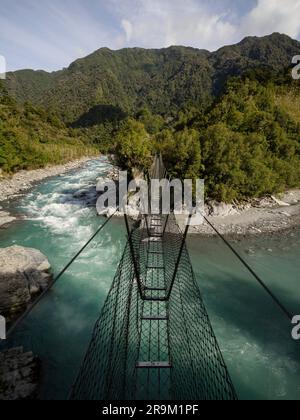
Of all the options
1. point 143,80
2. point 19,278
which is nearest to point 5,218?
point 19,278

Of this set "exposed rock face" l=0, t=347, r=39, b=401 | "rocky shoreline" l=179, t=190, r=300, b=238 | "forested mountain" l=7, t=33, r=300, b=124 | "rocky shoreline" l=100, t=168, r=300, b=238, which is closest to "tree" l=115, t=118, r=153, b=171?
"rocky shoreline" l=100, t=168, r=300, b=238

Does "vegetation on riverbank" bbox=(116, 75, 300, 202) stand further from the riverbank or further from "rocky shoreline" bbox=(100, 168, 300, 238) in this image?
the riverbank

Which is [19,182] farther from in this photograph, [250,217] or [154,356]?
[154,356]

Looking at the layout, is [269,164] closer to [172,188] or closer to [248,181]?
[248,181]

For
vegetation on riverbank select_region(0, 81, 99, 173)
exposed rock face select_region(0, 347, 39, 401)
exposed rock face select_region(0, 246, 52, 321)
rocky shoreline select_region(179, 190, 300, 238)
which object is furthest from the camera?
vegetation on riverbank select_region(0, 81, 99, 173)

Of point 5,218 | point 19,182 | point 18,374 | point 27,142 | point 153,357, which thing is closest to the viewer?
point 18,374

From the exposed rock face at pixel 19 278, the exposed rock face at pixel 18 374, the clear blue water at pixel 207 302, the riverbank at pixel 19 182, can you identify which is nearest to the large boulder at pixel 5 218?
the riverbank at pixel 19 182
